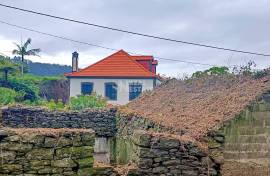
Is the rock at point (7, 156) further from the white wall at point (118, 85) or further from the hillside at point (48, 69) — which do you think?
the hillside at point (48, 69)

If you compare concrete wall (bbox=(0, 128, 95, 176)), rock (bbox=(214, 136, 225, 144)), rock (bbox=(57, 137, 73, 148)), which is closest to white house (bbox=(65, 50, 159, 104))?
rock (bbox=(214, 136, 225, 144))

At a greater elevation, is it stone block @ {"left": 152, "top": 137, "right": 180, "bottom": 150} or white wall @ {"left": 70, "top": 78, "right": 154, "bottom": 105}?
white wall @ {"left": 70, "top": 78, "right": 154, "bottom": 105}

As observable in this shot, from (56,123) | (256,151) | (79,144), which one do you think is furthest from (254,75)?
(56,123)

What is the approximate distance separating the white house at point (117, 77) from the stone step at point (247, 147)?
25.3 meters

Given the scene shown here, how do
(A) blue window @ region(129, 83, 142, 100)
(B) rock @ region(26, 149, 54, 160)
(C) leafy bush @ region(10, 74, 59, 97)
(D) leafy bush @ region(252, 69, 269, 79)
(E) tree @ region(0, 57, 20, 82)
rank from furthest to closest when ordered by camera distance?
(A) blue window @ region(129, 83, 142, 100) < (C) leafy bush @ region(10, 74, 59, 97) < (E) tree @ region(0, 57, 20, 82) < (D) leafy bush @ region(252, 69, 269, 79) < (B) rock @ region(26, 149, 54, 160)

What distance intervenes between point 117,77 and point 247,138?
1049 inches

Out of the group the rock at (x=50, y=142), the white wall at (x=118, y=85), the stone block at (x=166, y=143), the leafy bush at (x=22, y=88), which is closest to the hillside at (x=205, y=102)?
the stone block at (x=166, y=143)

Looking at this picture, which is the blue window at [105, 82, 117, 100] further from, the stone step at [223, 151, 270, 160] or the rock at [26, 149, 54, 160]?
the rock at [26, 149, 54, 160]

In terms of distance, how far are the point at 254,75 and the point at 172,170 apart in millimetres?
4517

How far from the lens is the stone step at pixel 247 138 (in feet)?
27.8

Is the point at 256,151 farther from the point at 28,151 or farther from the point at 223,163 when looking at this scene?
the point at 28,151

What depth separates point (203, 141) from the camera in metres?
7.82

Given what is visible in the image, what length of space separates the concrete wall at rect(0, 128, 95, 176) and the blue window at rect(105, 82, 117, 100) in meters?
28.6

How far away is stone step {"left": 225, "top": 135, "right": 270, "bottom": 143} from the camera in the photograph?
846cm
